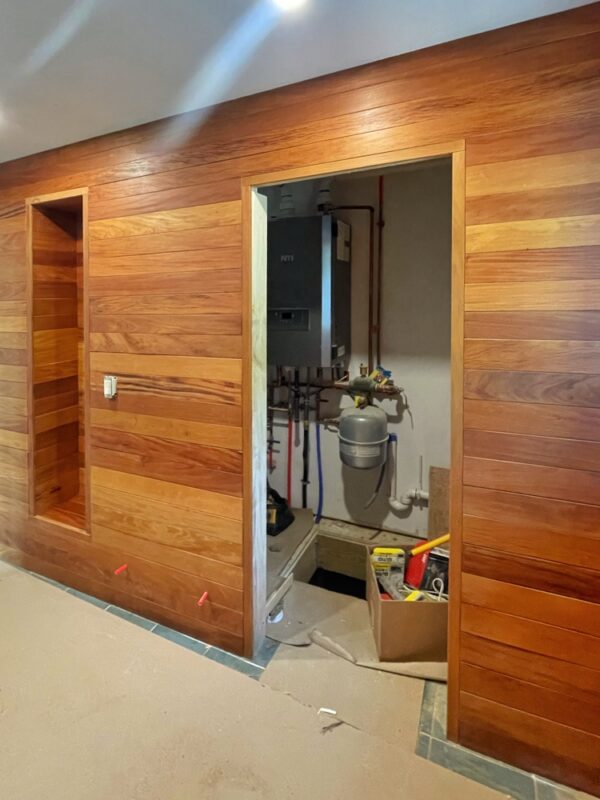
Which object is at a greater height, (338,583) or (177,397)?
(177,397)

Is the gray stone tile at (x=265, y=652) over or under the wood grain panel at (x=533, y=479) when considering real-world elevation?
under

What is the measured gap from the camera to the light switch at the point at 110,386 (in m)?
2.38

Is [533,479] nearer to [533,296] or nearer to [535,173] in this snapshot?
[533,296]

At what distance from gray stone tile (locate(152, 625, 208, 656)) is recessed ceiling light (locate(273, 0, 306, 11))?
2440 mm

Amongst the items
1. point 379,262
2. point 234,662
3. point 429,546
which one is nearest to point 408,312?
point 379,262

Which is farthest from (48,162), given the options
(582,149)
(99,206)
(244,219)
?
(582,149)

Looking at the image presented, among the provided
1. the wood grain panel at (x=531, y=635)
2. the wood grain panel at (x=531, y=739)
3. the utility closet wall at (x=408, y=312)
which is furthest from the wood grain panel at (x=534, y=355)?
the utility closet wall at (x=408, y=312)

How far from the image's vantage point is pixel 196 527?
7.23 feet

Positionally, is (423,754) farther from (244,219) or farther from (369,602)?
(244,219)

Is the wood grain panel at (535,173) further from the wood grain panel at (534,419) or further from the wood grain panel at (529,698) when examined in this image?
the wood grain panel at (529,698)

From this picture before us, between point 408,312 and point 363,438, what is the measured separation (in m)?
0.90

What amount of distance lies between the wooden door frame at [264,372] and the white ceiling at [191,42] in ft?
1.09

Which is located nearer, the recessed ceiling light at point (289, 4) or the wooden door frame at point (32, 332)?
the recessed ceiling light at point (289, 4)

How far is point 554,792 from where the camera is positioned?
59.8 inches
